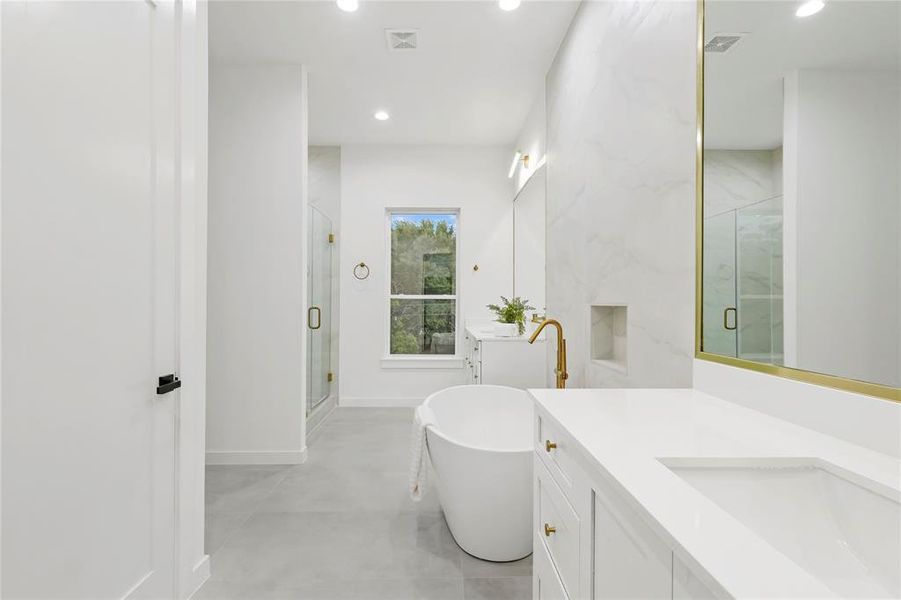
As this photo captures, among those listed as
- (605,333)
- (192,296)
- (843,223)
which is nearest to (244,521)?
(192,296)

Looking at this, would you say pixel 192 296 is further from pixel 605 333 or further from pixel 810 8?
pixel 810 8

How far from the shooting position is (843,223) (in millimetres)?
772

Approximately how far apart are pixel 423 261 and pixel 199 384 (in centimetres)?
309

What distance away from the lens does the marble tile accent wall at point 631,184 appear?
1.34 m

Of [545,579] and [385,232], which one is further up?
[385,232]

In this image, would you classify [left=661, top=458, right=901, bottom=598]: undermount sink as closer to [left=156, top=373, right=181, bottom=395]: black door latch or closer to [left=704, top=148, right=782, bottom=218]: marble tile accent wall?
[left=704, top=148, right=782, bottom=218]: marble tile accent wall

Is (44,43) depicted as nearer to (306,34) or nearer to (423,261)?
(306,34)

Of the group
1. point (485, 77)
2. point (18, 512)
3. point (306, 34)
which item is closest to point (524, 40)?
point (485, 77)

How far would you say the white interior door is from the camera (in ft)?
2.97

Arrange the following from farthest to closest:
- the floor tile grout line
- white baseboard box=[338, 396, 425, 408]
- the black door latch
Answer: white baseboard box=[338, 396, 425, 408] → the floor tile grout line → the black door latch

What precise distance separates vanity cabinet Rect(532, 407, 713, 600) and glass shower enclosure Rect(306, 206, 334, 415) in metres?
2.80

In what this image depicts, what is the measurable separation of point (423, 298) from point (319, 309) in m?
1.17

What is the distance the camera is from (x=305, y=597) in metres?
1.55

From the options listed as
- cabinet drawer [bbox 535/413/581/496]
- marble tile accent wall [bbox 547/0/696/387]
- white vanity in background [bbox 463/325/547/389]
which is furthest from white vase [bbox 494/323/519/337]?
cabinet drawer [bbox 535/413/581/496]
